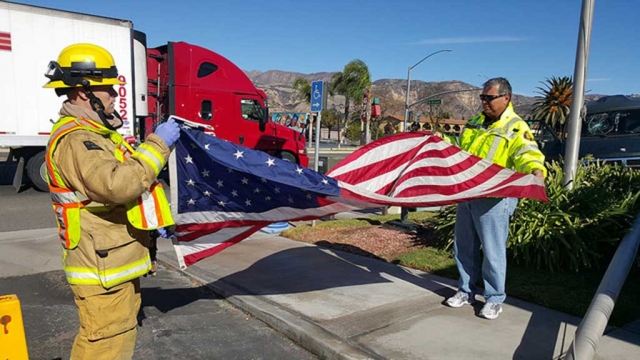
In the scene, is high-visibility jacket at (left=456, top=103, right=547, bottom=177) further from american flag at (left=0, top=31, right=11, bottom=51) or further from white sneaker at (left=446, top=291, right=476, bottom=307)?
american flag at (left=0, top=31, right=11, bottom=51)

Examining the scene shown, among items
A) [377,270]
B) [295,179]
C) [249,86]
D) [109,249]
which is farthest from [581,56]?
[249,86]

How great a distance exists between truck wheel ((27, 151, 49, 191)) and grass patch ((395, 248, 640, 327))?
10927 mm

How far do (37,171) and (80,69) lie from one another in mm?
12114

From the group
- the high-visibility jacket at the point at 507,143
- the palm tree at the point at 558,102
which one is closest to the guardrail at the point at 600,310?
the high-visibility jacket at the point at 507,143

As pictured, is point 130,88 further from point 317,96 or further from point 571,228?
point 571,228

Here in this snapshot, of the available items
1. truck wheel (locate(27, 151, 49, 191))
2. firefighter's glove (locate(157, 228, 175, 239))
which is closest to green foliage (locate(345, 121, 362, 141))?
truck wheel (locate(27, 151, 49, 191))

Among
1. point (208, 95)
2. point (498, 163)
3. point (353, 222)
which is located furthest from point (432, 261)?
point (208, 95)

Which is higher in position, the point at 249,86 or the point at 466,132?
the point at 249,86

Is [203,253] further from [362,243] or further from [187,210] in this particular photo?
[362,243]

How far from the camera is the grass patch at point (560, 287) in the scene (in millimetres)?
4395

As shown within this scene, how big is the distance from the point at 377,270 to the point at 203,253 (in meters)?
2.59

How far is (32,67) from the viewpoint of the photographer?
12289mm

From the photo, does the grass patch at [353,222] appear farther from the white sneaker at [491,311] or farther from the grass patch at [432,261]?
the white sneaker at [491,311]

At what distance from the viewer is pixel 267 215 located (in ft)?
13.1
